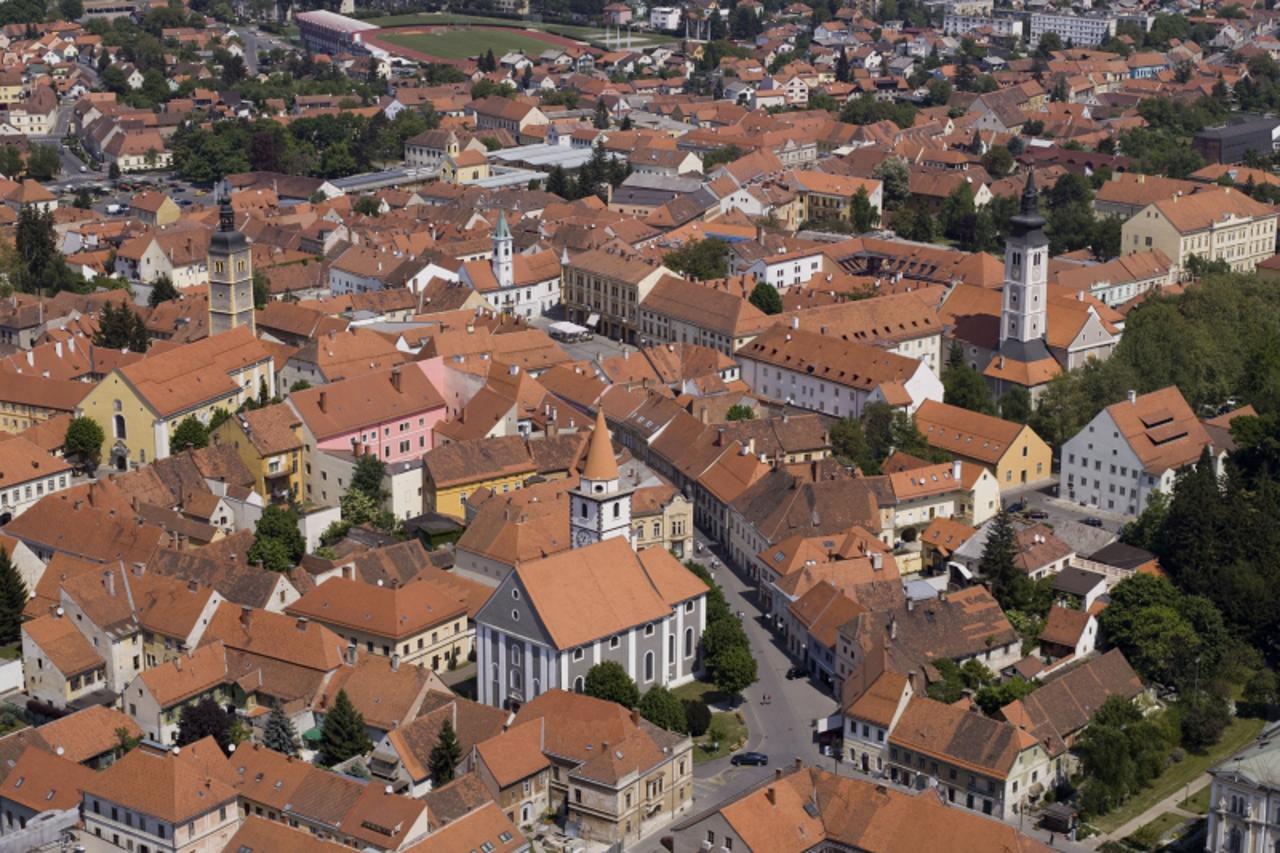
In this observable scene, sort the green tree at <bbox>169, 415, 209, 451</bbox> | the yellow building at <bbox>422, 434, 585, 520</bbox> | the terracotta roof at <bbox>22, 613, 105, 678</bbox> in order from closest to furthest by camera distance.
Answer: the terracotta roof at <bbox>22, 613, 105, 678</bbox> < the yellow building at <bbox>422, 434, 585, 520</bbox> < the green tree at <bbox>169, 415, 209, 451</bbox>

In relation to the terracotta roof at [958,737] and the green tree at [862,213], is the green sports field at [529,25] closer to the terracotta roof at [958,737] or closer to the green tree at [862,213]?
the green tree at [862,213]

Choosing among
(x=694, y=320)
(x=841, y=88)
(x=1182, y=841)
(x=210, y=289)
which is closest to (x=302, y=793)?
(x=1182, y=841)

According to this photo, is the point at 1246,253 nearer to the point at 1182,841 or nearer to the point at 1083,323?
the point at 1083,323

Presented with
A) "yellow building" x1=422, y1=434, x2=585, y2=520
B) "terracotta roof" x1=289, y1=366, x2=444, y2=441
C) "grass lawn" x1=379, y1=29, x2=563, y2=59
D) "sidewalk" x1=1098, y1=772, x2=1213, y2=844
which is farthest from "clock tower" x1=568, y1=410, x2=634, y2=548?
"grass lawn" x1=379, y1=29, x2=563, y2=59

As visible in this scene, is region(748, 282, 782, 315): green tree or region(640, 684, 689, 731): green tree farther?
region(748, 282, 782, 315): green tree

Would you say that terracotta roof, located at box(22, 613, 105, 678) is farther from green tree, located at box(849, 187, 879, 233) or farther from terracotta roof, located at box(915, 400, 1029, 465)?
green tree, located at box(849, 187, 879, 233)

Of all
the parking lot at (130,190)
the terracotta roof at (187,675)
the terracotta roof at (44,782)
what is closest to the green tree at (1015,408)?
the terracotta roof at (187,675)
